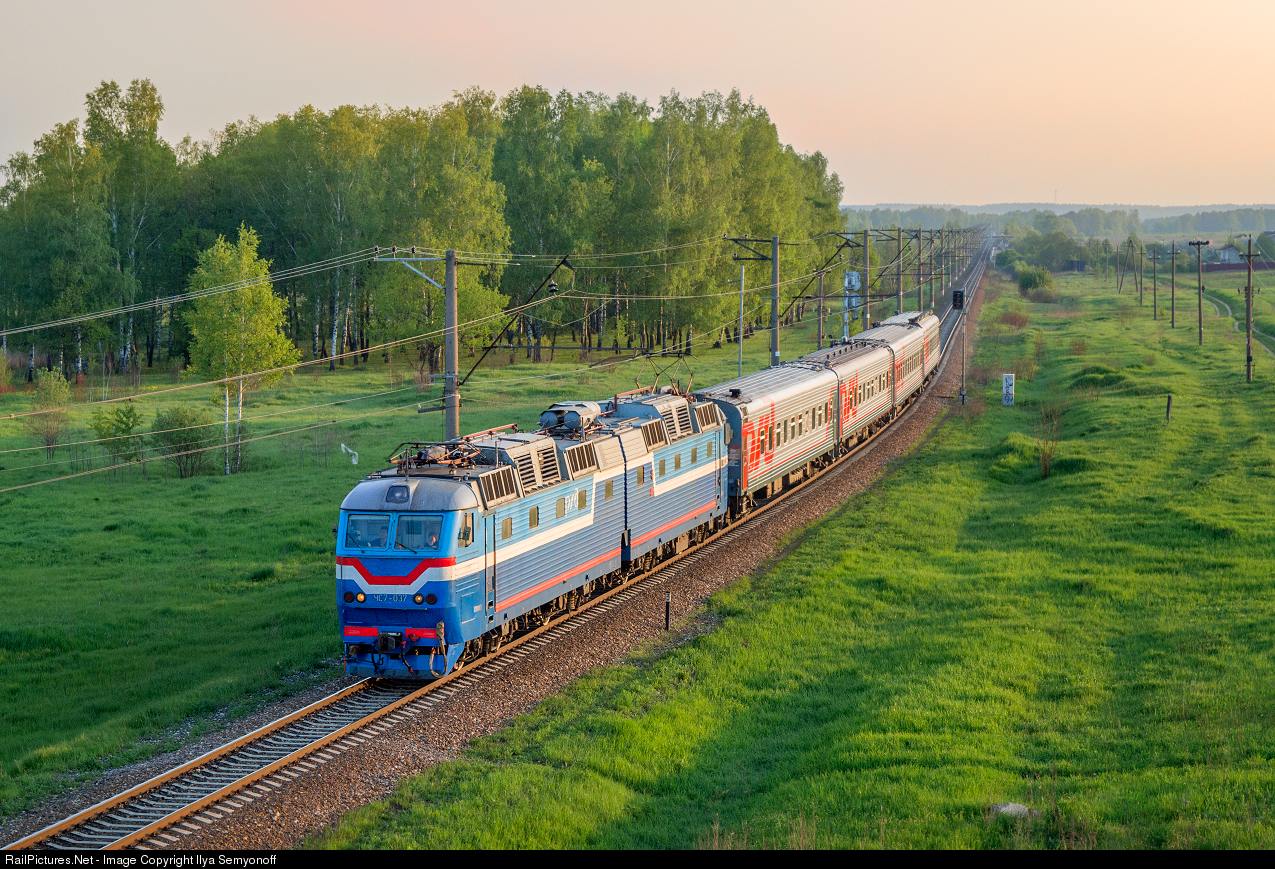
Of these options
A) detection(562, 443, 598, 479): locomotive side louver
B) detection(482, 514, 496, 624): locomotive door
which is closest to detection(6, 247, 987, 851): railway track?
detection(482, 514, 496, 624): locomotive door

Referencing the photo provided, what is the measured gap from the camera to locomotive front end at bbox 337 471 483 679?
18812mm

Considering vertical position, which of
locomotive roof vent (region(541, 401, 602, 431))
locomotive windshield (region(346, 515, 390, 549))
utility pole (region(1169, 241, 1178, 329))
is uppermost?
utility pole (region(1169, 241, 1178, 329))

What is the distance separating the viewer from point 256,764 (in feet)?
53.1

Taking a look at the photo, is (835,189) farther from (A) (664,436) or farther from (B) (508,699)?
(B) (508,699)

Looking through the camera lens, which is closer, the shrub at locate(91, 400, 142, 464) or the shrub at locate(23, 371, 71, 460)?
the shrub at locate(91, 400, 142, 464)

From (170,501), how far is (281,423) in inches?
681

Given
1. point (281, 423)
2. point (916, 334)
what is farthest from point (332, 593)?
point (916, 334)

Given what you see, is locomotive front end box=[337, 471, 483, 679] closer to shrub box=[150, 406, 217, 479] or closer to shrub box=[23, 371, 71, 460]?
shrub box=[150, 406, 217, 479]

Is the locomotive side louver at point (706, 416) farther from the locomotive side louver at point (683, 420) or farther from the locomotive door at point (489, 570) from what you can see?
the locomotive door at point (489, 570)

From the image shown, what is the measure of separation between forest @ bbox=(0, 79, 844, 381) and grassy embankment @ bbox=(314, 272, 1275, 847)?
47.1 meters

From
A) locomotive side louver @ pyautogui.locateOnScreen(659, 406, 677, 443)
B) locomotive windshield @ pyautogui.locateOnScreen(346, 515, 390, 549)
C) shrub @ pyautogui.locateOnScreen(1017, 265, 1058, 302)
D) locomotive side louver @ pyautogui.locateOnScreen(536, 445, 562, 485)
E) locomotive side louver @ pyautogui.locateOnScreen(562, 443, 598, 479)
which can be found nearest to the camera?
locomotive windshield @ pyautogui.locateOnScreen(346, 515, 390, 549)

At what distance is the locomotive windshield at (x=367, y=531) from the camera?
62.6ft

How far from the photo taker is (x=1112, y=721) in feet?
58.1

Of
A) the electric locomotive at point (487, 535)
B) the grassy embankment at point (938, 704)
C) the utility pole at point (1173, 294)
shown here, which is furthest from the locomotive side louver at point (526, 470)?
the utility pole at point (1173, 294)
